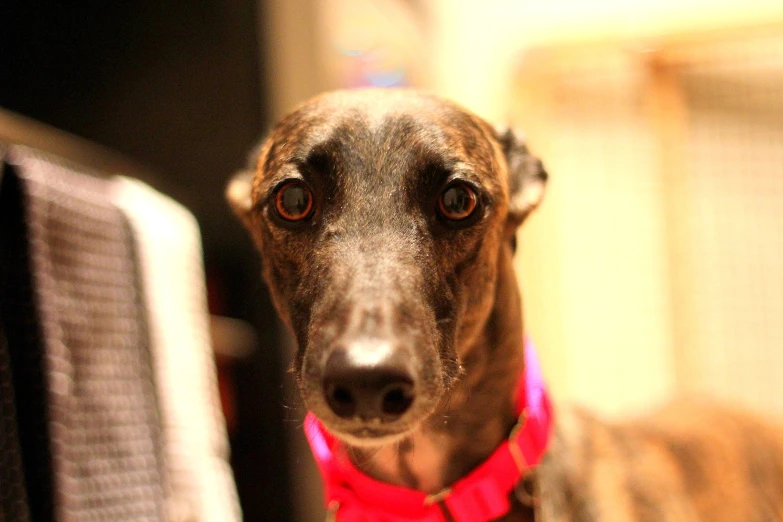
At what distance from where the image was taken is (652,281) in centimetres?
274

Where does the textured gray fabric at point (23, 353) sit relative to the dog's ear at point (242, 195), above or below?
below

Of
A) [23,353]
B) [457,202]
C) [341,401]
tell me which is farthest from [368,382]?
[23,353]

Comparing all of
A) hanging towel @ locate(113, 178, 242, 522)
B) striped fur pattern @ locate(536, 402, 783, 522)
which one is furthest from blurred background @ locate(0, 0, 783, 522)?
striped fur pattern @ locate(536, 402, 783, 522)

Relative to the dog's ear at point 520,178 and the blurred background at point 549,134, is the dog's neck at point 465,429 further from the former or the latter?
the blurred background at point 549,134

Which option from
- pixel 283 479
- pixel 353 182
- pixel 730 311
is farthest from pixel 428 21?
pixel 353 182

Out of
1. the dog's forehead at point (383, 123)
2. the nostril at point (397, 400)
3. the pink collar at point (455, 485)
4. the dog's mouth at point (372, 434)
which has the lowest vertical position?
the pink collar at point (455, 485)

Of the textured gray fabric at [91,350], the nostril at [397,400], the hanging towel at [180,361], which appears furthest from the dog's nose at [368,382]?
the hanging towel at [180,361]

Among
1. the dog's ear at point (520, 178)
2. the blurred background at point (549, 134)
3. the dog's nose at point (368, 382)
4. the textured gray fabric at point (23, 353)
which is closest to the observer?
the dog's nose at point (368, 382)

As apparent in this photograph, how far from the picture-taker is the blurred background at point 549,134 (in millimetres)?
1811

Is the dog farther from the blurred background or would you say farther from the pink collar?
the blurred background

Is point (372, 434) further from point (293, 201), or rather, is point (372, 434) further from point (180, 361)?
point (180, 361)

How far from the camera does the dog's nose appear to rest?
2.56ft

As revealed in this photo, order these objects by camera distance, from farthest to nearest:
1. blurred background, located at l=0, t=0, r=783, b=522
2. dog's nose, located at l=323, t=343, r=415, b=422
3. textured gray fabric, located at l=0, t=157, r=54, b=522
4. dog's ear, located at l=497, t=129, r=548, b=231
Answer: blurred background, located at l=0, t=0, r=783, b=522
dog's ear, located at l=497, t=129, r=548, b=231
textured gray fabric, located at l=0, t=157, r=54, b=522
dog's nose, located at l=323, t=343, r=415, b=422

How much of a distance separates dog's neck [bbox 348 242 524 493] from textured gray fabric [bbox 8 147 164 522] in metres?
0.38
